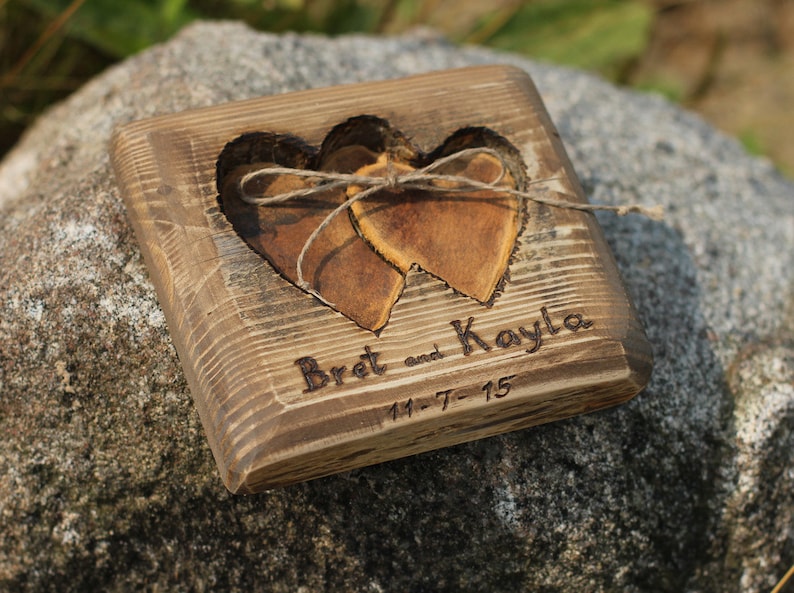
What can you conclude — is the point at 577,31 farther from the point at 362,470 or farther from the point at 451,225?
the point at 362,470

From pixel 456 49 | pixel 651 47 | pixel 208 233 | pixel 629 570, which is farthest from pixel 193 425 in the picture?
pixel 651 47

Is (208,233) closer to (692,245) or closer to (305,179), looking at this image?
(305,179)

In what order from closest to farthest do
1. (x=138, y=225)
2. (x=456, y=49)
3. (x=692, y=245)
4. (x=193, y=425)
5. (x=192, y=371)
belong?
(x=192, y=371), (x=138, y=225), (x=193, y=425), (x=692, y=245), (x=456, y=49)

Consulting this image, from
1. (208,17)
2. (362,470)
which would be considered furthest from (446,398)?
(208,17)

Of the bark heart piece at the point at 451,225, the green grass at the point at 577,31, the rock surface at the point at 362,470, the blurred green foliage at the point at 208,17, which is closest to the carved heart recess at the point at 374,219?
the bark heart piece at the point at 451,225

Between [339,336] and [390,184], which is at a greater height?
[390,184]

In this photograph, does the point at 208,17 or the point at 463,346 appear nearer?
the point at 463,346

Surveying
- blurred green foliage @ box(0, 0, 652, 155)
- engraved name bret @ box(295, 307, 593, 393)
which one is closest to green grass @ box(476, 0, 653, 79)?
blurred green foliage @ box(0, 0, 652, 155)
